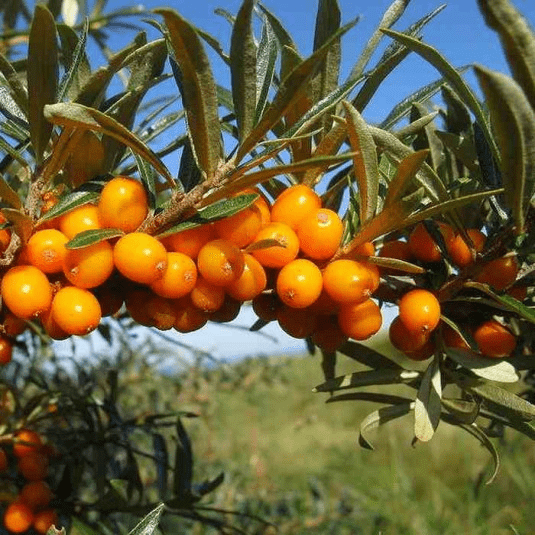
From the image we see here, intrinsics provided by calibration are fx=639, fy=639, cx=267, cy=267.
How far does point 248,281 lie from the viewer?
0.55 metres

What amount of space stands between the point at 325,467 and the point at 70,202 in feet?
18.0

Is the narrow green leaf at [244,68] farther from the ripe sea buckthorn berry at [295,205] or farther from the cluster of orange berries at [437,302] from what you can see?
the cluster of orange berries at [437,302]

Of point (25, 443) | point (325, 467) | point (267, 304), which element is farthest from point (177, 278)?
point (325, 467)

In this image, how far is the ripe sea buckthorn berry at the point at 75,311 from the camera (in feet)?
1.75

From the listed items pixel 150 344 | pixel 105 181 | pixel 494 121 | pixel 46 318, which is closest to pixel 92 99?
pixel 105 181

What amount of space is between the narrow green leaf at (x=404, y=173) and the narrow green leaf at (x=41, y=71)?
0.29 meters

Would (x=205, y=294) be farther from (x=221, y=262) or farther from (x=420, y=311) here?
(x=420, y=311)

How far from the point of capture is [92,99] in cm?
54

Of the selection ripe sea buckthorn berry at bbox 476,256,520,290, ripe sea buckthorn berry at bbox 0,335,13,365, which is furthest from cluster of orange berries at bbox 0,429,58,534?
ripe sea buckthorn berry at bbox 476,256,520,290

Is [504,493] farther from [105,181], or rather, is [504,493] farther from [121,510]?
[105,181]

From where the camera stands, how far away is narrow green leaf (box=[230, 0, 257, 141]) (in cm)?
48

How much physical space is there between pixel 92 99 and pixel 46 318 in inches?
7.8

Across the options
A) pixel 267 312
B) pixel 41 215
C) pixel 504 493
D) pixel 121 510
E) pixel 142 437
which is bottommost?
pixel 504 493

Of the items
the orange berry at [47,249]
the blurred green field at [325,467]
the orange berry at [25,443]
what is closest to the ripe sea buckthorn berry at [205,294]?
the orange berry at [47,249]
